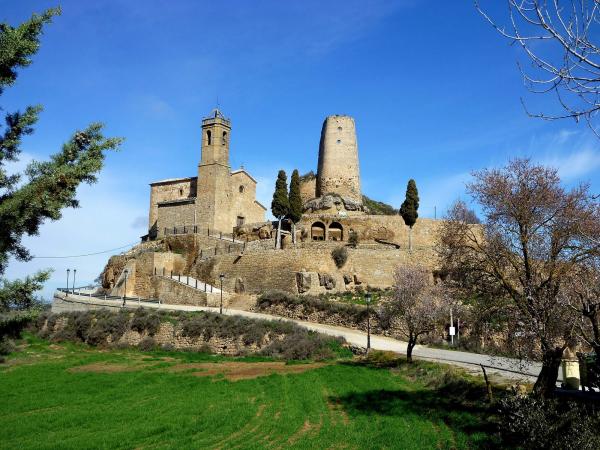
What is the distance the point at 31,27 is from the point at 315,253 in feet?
117

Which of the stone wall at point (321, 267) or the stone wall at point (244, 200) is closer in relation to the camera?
the stone wall at point (321, 267)

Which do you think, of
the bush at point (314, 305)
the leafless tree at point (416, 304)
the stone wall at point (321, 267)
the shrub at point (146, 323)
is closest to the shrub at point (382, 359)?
the leafless tree at point (416, 304)

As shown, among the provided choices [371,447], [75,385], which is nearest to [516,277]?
[371,447]

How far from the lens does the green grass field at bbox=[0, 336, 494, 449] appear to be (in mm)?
12773

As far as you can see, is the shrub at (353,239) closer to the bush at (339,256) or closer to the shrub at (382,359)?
the bush at (339,256)

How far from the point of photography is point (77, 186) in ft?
22.2

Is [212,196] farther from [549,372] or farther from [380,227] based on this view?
[549,372]

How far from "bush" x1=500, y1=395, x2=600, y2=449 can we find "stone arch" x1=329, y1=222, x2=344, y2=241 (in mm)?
35107

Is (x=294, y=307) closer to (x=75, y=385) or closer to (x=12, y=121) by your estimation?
A: (x=75, y=385)

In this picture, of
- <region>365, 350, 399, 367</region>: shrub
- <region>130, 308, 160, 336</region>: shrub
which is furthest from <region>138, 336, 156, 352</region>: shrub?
<region>365, 350, 399, 367</region>: shrub

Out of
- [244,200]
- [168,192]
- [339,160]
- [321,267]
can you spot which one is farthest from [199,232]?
[339,160]

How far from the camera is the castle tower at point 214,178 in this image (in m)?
51.6

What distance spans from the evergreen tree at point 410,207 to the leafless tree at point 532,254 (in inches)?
1159

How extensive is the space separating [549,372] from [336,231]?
3503cm
